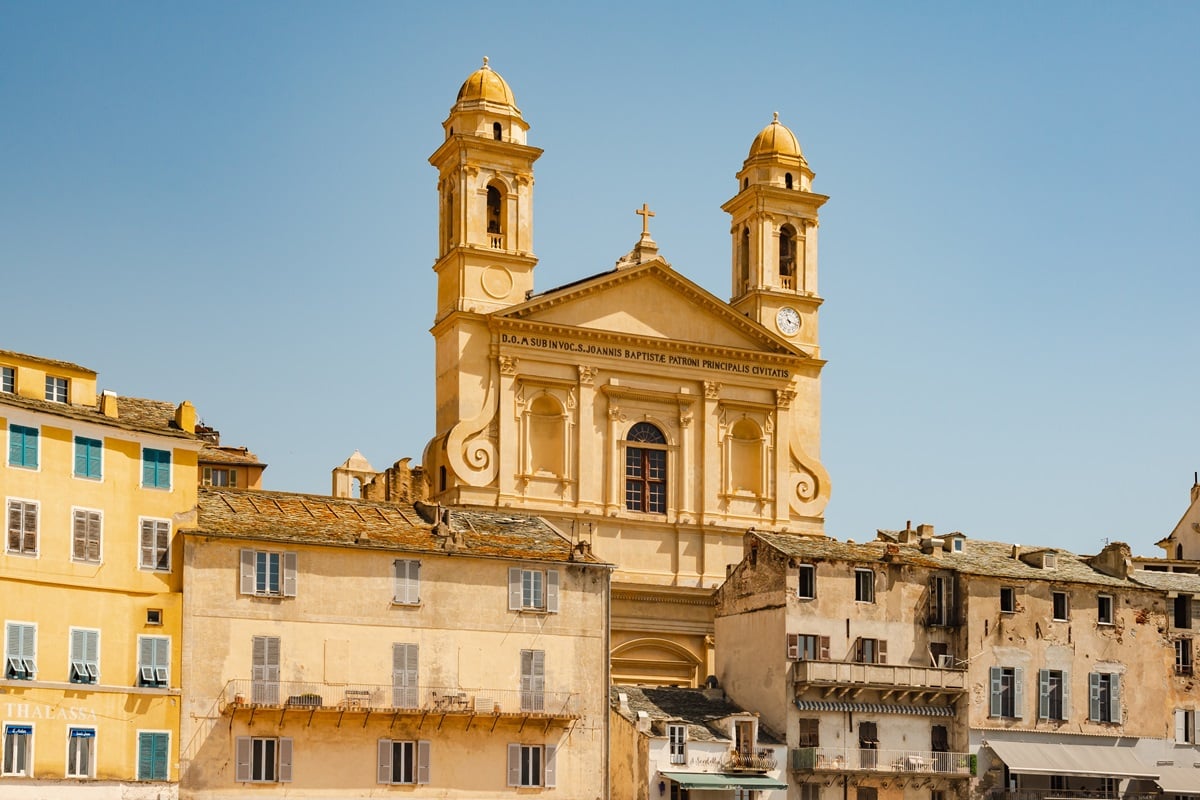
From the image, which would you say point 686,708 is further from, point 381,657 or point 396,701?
point 381,657

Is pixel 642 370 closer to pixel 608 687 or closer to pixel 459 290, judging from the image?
pixel 459 290

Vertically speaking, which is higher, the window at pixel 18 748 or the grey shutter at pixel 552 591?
the grey shutter at pixel 552 591

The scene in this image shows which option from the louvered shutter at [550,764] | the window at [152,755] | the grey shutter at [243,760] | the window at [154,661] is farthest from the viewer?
the louvered shutter at [550,764]

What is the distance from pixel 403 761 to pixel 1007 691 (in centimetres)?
2176

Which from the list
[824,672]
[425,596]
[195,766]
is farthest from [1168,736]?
[195,766]

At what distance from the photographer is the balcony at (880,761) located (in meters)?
62.9

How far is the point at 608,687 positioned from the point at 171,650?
1328 cm

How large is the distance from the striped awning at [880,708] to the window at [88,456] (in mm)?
23296

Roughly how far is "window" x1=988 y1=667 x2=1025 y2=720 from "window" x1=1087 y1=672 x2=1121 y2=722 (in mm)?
2821

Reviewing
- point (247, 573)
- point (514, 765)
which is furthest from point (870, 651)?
point (247, 573)

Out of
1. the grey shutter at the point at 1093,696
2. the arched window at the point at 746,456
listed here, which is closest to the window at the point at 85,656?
the grey shutter at the point at 1093,696

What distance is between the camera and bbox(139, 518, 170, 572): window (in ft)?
180

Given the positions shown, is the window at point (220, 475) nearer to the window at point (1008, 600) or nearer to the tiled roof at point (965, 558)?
the tiled roof at point (965, 558)

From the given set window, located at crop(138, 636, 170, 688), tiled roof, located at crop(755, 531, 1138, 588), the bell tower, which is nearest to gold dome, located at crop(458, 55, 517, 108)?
the bell tower
